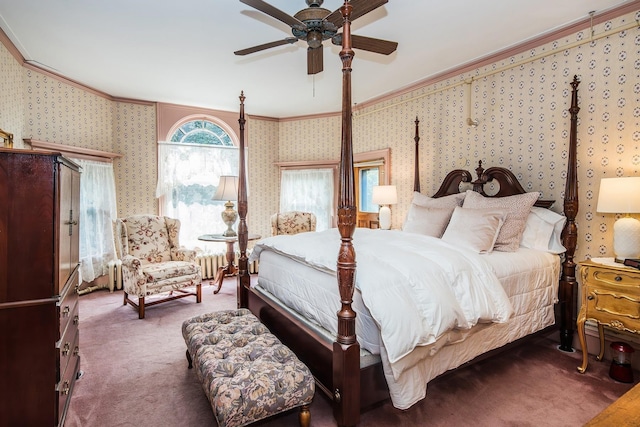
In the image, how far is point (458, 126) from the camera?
153 inches

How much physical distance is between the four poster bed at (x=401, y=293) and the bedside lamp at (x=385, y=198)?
113 cm

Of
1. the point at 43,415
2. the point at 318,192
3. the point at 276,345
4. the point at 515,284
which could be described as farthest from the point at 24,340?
the point at 318,192

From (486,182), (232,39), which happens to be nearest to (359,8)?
(232,39)

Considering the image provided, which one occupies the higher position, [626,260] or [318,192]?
[318,192]

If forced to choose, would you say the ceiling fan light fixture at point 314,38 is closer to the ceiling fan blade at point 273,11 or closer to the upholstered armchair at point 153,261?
the ceiling fan blade at point 273,11

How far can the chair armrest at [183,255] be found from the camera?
4238 millimetres

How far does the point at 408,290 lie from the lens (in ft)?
6.03

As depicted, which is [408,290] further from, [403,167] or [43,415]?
[403,167]

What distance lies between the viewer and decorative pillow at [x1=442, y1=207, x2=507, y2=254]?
269 centimetres

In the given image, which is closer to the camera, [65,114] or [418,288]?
[418,288]

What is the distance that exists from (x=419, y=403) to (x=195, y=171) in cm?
450

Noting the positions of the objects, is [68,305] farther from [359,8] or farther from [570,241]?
[570,241]

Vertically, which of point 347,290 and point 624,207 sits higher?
point 624,207

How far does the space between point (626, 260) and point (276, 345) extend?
2383mm
